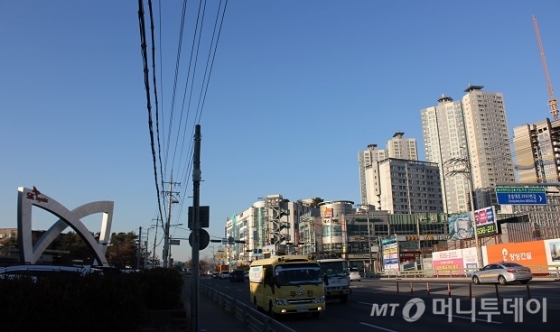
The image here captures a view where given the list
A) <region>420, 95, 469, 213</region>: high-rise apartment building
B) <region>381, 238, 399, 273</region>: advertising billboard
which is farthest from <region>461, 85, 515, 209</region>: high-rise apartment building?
<region>381, 238, 399, 273</region>: advertising billboard

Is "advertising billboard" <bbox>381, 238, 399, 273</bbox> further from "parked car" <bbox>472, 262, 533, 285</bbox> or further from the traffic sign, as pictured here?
"parked car" <bbox>472, 262, 533, 285</bbox>

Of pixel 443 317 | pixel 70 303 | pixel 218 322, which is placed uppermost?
pixel 70 303

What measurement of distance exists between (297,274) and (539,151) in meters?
66.7

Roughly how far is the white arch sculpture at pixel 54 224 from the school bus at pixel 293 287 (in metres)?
36.0

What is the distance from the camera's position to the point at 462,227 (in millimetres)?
70625

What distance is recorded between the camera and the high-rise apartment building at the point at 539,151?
6425 centimetres

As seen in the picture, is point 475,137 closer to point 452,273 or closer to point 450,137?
point 450,137

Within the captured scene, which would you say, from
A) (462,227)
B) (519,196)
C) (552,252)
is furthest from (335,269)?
(462,227)

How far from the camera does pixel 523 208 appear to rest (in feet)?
321

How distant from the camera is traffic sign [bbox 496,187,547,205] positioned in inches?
1583

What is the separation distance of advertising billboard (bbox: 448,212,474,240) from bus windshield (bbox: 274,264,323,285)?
56.1 metres

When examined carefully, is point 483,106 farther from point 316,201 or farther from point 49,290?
point 49,290

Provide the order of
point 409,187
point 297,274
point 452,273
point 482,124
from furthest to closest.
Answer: point 409,187
point 482,124
point 452,273
point 297,274

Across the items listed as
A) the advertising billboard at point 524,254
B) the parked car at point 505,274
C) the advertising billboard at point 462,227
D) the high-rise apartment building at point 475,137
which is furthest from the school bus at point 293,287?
the high-rise apartment building at point 475,137
